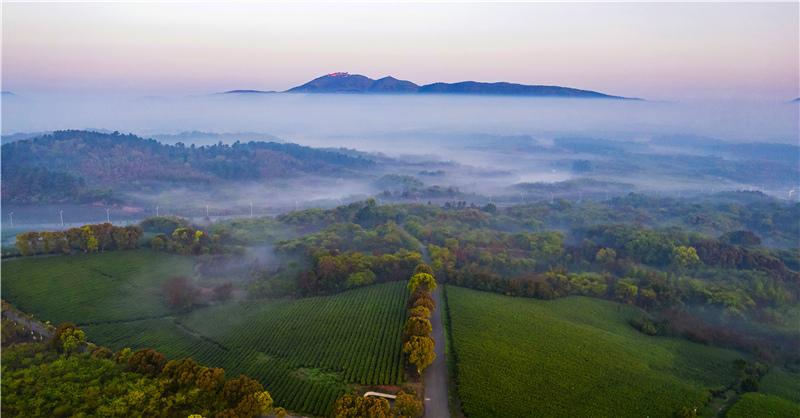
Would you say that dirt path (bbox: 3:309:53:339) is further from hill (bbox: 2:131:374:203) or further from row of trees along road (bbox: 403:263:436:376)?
hill (bbox: 2:131:374:203)

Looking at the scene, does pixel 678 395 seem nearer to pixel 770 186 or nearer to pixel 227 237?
pixel 227 237

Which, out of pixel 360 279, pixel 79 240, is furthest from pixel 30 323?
pixel 360 279

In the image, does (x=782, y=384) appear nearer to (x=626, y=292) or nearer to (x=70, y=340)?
(x=626, y=292)

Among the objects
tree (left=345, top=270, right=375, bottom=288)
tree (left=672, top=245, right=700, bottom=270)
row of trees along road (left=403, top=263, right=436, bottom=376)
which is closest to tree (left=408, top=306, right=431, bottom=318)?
row of trees along road (left=403, top=263, right=436, bottom=376)

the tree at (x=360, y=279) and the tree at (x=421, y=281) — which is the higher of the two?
the tree at (x=421, y=281)

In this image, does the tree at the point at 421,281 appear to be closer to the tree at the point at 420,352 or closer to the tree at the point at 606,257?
the tree at the point at 420,352

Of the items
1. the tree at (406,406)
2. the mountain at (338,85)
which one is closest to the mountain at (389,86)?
the mountain at (338,85)
